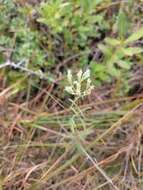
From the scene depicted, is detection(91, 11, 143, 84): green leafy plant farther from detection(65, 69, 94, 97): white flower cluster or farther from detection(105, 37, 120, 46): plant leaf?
detection(65, 69, 94, 97): white flower cluster

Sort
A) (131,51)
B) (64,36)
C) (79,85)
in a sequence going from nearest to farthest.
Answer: (79,85), (131,51), (64,36)

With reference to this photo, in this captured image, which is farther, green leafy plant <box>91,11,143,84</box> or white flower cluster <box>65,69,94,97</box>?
green leafy plant <box>91,11,143,84</box>

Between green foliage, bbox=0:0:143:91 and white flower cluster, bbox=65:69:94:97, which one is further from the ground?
green foliage, bbox=0:0:143:91

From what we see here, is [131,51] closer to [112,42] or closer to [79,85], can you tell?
[112,42]

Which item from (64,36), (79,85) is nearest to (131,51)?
(64,36)

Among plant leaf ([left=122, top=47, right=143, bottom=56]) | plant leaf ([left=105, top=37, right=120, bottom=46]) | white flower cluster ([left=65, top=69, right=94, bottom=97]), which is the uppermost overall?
plant leaf ([left=105, top=37, right=120, bottom=46])

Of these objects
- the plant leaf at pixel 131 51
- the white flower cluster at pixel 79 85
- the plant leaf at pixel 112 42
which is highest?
the plant leaf at pixel 112 42

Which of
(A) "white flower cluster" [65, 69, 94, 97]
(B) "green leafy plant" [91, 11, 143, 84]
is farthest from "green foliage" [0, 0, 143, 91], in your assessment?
(A) "white flower cluster" [65, 69, 94, 97]

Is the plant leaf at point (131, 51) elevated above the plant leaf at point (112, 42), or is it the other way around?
the plant leaf at point (112, 42)

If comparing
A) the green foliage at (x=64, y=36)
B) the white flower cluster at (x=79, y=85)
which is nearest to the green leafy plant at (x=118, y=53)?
the green foliage at (x=64, y=36)

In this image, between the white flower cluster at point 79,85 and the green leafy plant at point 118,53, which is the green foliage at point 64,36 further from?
the white flower cluster at point 79,85

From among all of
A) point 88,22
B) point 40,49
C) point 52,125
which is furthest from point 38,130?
point 88,22

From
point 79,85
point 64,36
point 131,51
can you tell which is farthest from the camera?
point 64,36
